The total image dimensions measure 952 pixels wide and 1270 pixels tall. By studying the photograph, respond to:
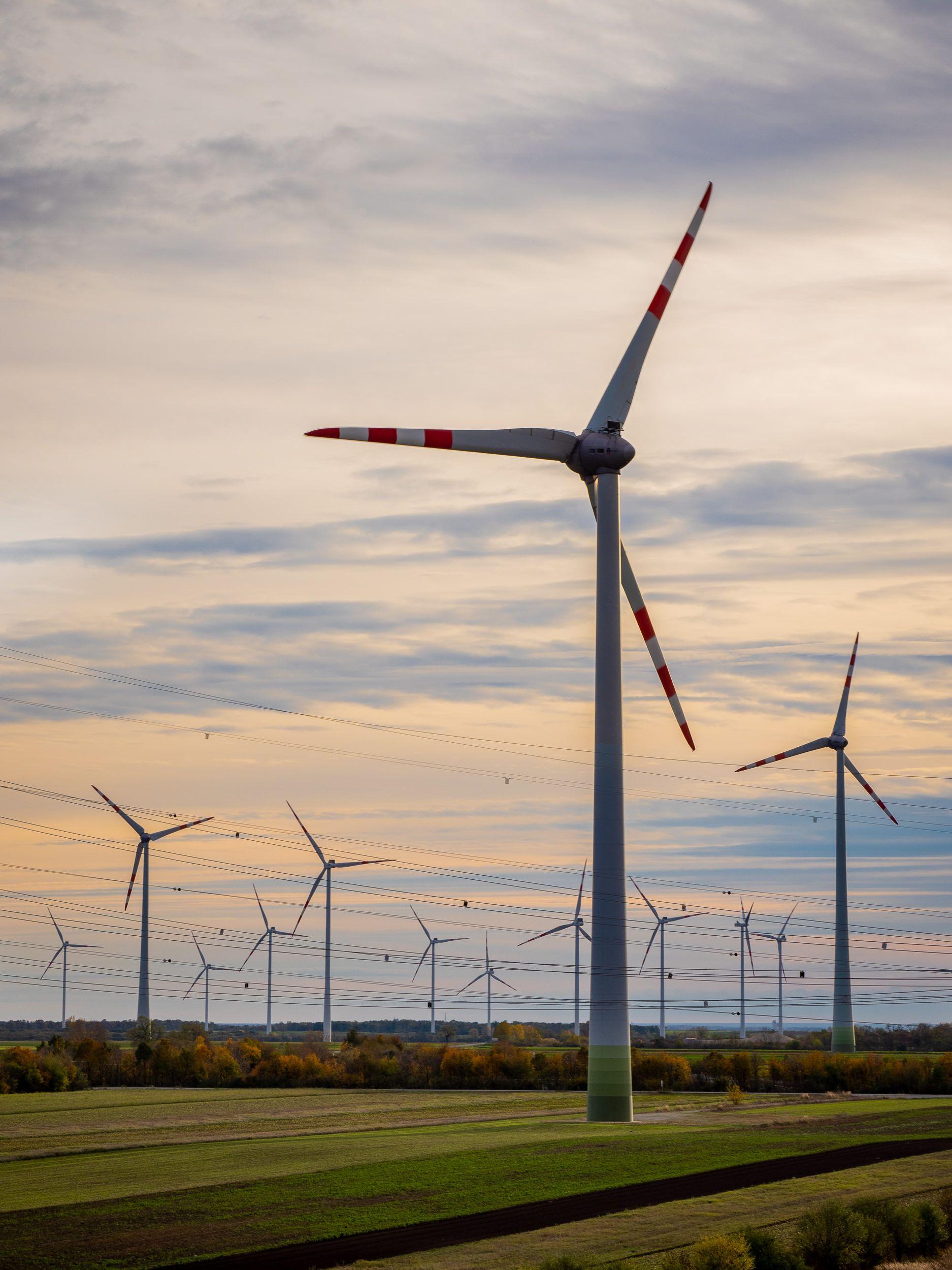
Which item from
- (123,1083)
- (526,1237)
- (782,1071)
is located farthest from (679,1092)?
(526,1237)

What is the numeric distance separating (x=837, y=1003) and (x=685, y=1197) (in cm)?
11825

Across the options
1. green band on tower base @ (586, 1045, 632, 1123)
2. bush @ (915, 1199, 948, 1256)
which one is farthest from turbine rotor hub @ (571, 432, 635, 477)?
bush @ (915, 1199, 948, 1256)

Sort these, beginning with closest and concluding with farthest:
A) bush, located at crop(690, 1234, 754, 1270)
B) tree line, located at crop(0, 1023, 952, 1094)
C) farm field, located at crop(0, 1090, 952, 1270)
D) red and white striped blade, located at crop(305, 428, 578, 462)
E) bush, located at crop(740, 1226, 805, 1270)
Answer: bush, located at crop(690, 1234, 754, 1270) < bush, located at crop(740, 1226, 805, 1270) < farm field, located at crop(0, 1090, 952, 1270) < red and white striped blade, located at crop(305, 428, 578, 462) < tree line, located at crop(0, 1023, 952, 1094)

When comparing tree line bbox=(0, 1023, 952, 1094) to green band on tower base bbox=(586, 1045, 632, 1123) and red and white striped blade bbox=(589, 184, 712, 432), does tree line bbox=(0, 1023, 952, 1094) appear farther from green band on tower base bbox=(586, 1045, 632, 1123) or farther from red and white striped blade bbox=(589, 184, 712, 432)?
red and white striped blade bbox=(589, 184, 712, 432)

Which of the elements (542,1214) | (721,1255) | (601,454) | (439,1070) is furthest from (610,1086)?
(439,1070)

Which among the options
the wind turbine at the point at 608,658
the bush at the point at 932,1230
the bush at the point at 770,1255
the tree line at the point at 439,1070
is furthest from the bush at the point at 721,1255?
the tree line at the point at 439,1070

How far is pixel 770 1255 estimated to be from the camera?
137 feet

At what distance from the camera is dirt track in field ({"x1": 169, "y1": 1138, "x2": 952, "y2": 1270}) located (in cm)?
4503

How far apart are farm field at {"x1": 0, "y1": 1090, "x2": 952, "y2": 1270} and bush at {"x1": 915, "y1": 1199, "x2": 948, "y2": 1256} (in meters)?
15.9

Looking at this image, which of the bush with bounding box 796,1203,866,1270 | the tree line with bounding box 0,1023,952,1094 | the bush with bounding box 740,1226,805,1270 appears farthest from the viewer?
the tree line with bounding box 0,1023,952,1094

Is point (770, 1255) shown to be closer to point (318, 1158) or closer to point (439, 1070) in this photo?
point (318, 1158)

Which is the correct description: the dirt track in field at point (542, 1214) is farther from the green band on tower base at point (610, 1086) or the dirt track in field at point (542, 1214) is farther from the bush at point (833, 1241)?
the green band on tower base at point (610, 1086)

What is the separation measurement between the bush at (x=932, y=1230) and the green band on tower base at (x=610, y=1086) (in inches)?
1493

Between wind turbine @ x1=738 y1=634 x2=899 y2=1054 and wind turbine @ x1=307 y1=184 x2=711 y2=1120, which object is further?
wind turbine @ x1=738 y1=634 x2=899 y2=1054
